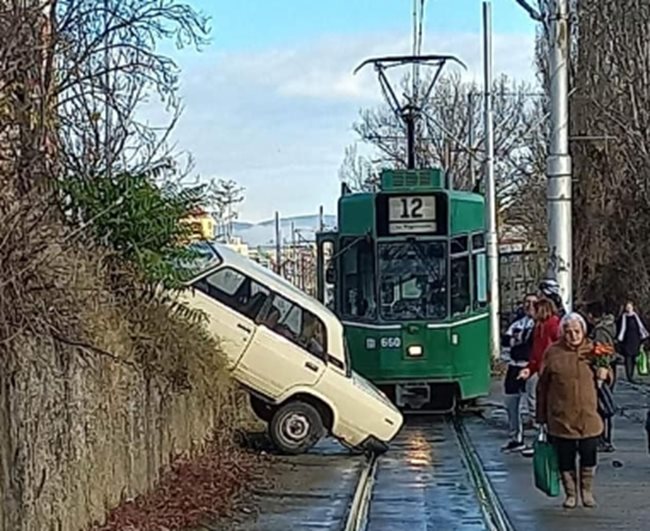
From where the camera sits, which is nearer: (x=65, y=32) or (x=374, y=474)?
(x=65, y=32)

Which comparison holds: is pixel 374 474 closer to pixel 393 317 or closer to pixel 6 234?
pixel 393 317

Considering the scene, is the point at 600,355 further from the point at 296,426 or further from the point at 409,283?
the point at 409,283


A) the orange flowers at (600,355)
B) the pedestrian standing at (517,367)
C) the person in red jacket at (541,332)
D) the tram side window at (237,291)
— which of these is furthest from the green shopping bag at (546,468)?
the tram side window at (237,291)

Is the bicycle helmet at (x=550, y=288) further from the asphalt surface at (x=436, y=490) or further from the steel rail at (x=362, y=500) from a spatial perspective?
the steel rail at (x=362, y=500)

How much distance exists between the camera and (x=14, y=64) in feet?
31.0

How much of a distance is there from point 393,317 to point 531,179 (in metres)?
38.9

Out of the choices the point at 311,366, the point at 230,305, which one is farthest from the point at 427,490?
the point at 230,305

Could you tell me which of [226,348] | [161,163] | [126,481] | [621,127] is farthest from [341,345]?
[621,127]

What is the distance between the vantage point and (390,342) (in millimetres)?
23047

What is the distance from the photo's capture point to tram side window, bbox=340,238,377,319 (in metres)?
23.3

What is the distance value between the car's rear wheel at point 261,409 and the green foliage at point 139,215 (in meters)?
4.20

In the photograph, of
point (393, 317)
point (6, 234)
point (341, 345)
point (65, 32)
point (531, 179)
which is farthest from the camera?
point (531, 179)

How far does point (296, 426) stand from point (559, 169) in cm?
544

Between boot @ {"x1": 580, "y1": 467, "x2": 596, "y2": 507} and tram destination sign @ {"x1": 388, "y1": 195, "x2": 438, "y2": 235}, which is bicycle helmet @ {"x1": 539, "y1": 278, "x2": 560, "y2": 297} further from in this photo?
boot @ {"x1": 580, "y1": 467, "x2": 596, "y2": 507}
